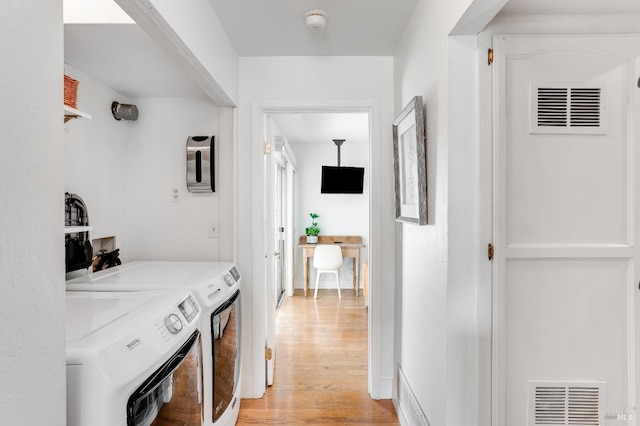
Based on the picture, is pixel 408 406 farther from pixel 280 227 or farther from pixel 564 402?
pixel 280 227

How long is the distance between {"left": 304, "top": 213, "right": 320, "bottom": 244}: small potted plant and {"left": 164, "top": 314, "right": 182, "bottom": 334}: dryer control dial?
4.45 metres

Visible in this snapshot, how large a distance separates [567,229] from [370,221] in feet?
4.10

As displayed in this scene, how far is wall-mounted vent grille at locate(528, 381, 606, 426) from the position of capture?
151 cm

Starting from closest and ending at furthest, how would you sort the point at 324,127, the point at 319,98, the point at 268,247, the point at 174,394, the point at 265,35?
1. the point at 174,394
2. the point at 265,35
3. the point at 319,98
4. the point at 268,247
5. the point at 324,127

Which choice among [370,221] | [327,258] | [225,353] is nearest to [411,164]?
[370,221]

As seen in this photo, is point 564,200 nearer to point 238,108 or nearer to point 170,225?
point 238,108

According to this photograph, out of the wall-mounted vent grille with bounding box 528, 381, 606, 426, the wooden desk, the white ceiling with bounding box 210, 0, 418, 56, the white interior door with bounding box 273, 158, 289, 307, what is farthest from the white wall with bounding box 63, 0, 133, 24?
the wooden desk

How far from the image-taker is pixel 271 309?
2875 mm

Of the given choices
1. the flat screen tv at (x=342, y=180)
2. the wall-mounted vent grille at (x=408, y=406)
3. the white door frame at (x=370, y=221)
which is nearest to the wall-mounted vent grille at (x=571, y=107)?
the white door frame at (x=370, y=221)

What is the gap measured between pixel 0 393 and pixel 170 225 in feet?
7.05

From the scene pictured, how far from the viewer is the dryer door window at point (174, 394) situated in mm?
1018

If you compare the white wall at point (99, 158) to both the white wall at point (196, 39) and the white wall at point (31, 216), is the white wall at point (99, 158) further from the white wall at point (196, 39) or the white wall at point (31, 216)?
the white wall at point (31, 216)

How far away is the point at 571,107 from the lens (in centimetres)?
151

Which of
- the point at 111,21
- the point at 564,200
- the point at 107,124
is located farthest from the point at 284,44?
the point at 564,200
